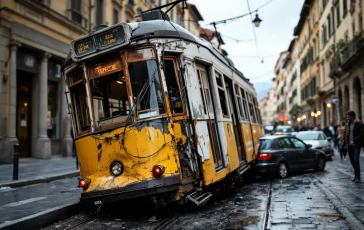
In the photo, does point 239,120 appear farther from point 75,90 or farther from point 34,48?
point 34,48

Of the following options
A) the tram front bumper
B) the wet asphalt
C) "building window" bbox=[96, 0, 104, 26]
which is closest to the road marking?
the wet asphalt

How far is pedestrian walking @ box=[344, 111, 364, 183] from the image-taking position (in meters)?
10.2

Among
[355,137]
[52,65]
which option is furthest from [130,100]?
[52,65]

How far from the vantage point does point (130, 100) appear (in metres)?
6.54

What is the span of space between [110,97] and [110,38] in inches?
40.2

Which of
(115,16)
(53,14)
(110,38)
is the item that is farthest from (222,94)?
(115,16)

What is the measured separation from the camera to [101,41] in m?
6.72

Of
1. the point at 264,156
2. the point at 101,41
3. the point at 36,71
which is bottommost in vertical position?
the point at 264,156

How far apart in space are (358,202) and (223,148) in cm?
278

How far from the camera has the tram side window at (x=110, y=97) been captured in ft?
21.9

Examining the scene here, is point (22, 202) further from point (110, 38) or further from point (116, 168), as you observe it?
point (110, 38)

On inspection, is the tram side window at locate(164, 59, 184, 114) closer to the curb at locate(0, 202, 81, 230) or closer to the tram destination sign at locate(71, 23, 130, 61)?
the tram destination sign at locate(71, 23, 130, 61)

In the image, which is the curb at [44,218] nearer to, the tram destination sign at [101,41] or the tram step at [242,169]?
the tram destination sign at [101,41]

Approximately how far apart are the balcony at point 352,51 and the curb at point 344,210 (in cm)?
1614
